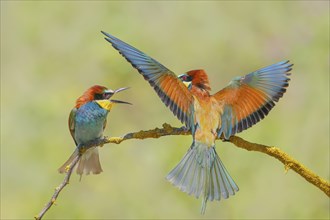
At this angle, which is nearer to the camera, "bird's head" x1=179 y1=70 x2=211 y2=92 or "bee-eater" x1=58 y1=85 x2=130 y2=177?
"bird's head" x1=179 y1=70 x2=211 y2=92

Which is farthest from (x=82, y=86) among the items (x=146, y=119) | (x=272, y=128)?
(x=272, y=128)

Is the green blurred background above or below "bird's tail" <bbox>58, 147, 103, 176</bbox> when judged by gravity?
above

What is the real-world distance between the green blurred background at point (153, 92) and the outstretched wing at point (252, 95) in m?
2.08

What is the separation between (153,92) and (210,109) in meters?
2.66

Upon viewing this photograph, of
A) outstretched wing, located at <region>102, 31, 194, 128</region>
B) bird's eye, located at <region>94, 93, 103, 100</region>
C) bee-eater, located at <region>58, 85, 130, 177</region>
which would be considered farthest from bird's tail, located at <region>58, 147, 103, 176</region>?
outstretched wing, located at <region>102, 31, 194, 128</region>

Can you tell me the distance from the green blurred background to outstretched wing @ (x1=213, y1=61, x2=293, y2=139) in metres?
2.08

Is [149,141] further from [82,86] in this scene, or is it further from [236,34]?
[236,34]

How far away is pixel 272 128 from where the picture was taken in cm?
464

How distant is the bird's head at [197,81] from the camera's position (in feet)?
6.97

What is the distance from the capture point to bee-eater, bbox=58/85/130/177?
2418 millimetres

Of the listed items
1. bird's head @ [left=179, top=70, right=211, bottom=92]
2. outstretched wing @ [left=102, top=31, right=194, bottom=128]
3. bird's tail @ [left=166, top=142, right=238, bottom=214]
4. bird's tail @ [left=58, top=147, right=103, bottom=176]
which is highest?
bird's head @ [left=179, top=70, right=211, bottom=92]

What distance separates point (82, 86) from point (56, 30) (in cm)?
66

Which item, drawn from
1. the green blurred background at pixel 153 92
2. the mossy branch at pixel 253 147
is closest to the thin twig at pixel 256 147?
the mossy branch at pixel 253 147

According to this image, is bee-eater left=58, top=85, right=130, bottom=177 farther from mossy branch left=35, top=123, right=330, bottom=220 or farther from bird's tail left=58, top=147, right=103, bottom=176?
mossy branch left=35, top=123, right=330, bottom=220
